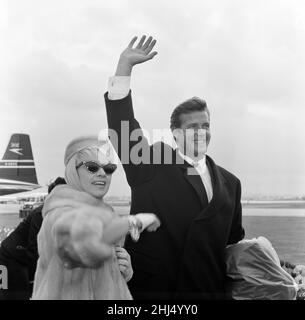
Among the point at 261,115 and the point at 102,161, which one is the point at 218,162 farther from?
the point at 102,161

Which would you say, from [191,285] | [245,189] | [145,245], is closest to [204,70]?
[245,189]

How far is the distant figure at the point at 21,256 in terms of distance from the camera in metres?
A: 2.20

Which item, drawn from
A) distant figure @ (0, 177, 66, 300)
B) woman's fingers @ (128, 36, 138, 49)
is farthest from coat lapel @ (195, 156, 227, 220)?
distant figure @ (0, 177, 66, 300)

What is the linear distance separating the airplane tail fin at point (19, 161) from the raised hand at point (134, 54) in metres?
0.54

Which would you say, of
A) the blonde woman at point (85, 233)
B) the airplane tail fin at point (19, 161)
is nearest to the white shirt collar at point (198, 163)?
the blonde woman at point (85, 233)

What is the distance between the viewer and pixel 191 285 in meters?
2.19

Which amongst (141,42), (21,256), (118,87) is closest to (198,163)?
(118,87)

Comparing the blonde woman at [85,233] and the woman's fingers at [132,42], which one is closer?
the blonde woman at [85,233]

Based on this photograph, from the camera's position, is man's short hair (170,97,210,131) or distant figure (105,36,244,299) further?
man's short hair (170,97,210,131)

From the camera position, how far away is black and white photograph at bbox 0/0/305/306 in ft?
7.09

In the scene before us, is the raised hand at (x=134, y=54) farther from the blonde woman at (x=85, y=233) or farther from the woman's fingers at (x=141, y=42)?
the blonde woman at (x=85, y=233)

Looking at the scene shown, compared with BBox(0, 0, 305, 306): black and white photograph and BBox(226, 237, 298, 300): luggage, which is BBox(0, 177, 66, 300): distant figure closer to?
BBox(0, 0, 305, 306): black and white photograph

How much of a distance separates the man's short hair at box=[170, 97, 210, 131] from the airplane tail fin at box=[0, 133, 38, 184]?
67 cm

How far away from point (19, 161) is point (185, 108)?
0.81m
